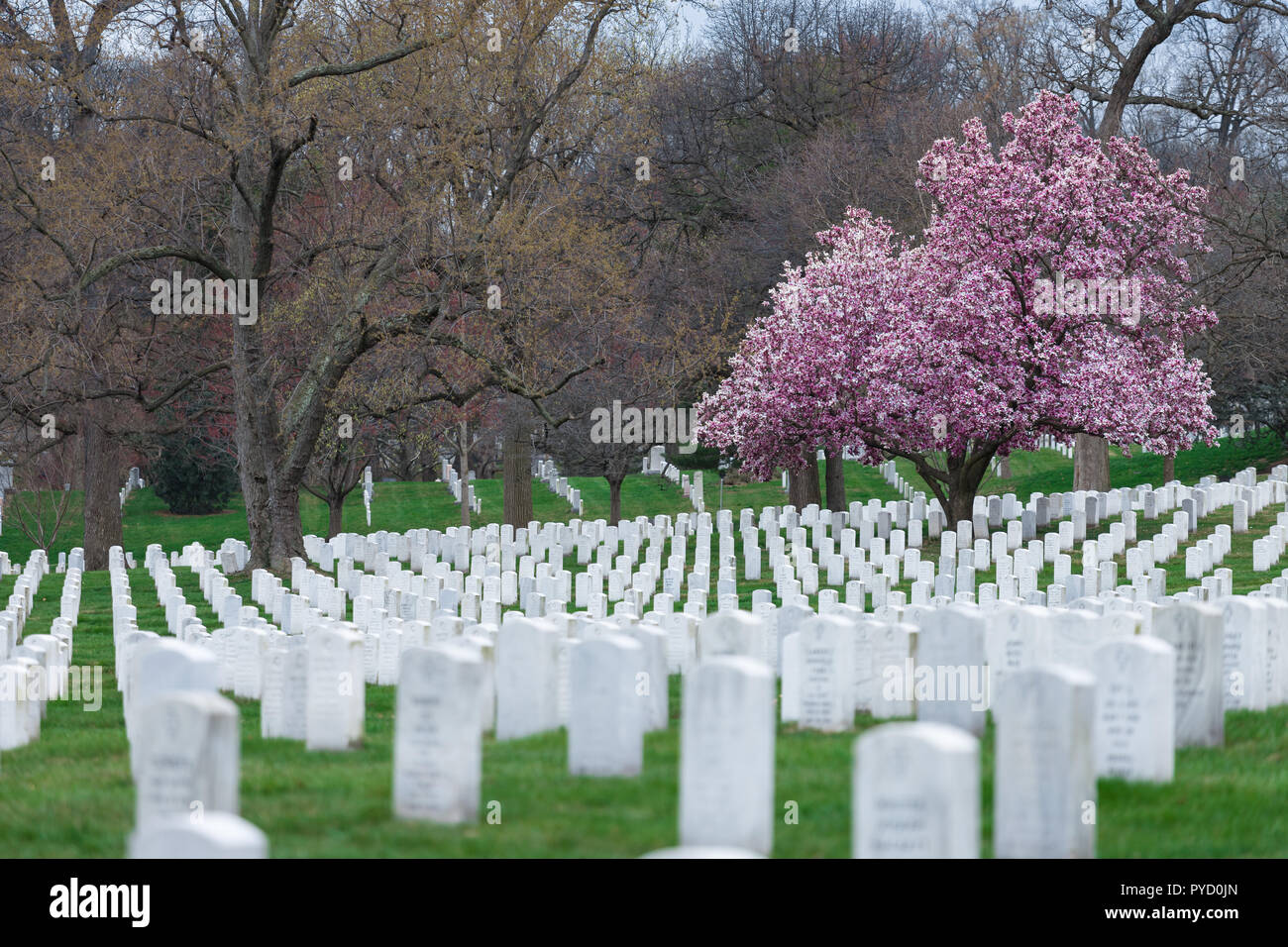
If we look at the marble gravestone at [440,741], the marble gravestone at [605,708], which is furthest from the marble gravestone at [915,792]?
the marble gravestone at [605,708]

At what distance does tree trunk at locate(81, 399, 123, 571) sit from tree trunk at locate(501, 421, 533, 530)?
7.84 m

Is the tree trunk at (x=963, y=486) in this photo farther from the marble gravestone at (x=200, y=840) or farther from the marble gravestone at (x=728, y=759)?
the marble gravestone at (x=200, y=840)

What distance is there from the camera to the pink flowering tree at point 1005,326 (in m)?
23.9

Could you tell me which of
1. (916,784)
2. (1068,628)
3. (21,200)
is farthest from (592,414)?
(916,784)

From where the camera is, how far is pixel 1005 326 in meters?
23.8

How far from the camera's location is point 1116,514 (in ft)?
86.2

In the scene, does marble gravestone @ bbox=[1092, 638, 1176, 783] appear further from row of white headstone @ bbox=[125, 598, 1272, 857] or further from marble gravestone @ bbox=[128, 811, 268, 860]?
marble gravestone @ bbox=[128, 811, 268, 860]

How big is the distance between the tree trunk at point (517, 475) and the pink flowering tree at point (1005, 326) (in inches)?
216

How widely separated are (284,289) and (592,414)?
22.5 ft

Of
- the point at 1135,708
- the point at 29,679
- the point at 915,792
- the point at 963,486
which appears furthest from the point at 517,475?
the point at 915,792

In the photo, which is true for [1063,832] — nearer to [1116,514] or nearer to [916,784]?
[916,784]

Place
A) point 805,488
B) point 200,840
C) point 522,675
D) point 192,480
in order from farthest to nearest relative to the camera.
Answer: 1. point 192,480
2. point 805,488
3. point 522,675
4. point 200,840

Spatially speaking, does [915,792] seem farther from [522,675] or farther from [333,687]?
[333,687]

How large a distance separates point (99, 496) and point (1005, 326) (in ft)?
58.8
